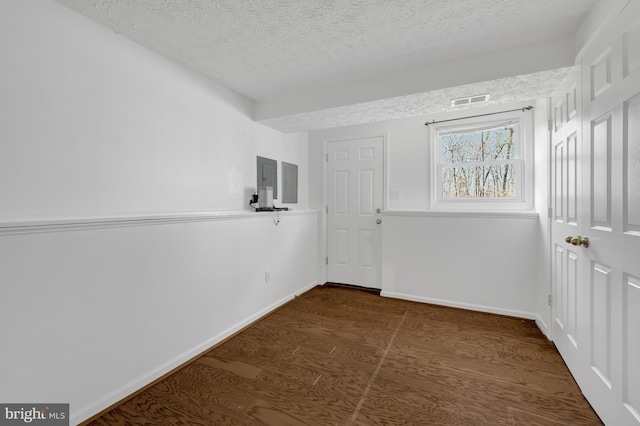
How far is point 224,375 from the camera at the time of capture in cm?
187

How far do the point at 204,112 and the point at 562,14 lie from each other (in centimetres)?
264

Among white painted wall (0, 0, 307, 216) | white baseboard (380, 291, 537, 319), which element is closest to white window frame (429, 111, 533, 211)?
white baseboard (380, 291, 537, 319)

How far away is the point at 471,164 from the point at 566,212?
1.45 meters

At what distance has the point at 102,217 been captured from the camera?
156 cm

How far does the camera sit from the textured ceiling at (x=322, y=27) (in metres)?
1.59

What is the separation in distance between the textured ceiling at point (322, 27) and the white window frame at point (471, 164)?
4.22 ft

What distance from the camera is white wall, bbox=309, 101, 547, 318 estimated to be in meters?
2.80

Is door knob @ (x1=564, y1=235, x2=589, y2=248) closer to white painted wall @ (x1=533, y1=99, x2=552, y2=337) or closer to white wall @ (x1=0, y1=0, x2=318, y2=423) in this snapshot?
white painted wall @ (x1=533, y1=99, x2=552, y2=337)

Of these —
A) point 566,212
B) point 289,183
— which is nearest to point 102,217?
point 289,183

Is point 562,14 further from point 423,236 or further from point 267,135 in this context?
point 267,135

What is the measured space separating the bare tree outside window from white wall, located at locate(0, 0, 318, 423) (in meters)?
2.55

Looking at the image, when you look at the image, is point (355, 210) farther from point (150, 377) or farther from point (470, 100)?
point (150, 377)

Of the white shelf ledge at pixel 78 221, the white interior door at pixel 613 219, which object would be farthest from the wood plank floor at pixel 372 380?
the white shelf ledge at pixel 78 221

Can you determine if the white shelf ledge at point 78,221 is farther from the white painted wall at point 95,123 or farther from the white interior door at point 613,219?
the white interior door at point 613,219
